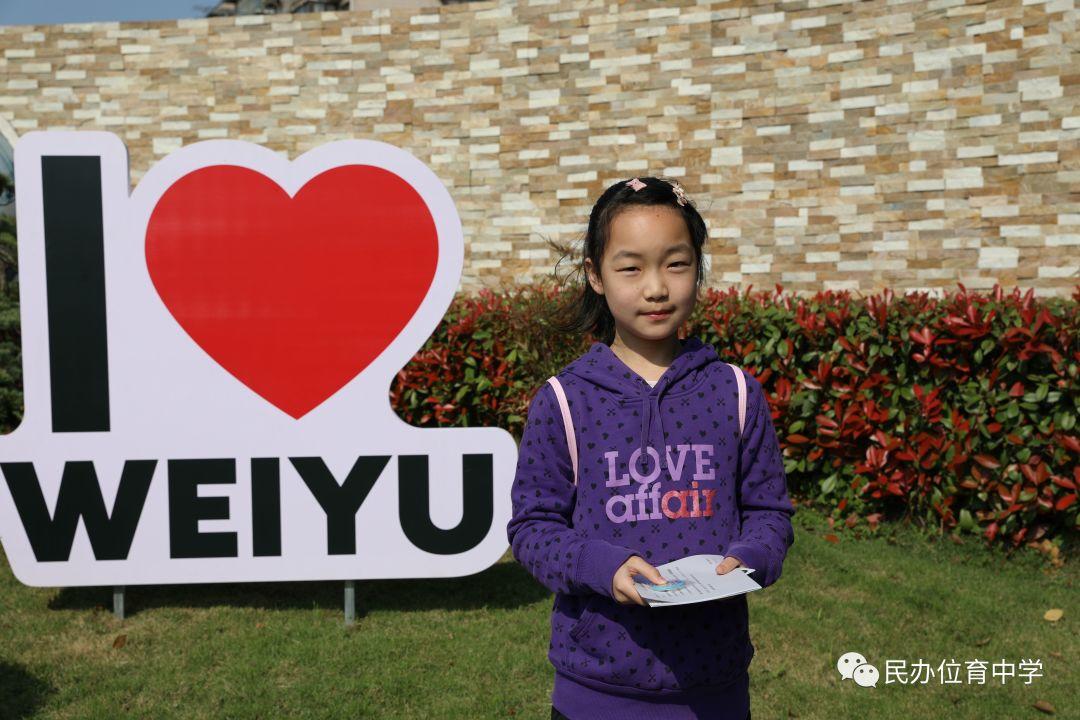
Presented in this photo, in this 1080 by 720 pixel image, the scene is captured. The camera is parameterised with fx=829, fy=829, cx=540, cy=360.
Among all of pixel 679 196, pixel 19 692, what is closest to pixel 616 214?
pixel 679 196

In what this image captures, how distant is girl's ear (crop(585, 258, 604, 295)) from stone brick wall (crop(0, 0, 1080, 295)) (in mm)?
4018

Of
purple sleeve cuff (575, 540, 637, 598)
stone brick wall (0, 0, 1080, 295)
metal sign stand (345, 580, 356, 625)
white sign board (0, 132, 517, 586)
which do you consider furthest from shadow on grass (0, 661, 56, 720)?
stone brick wall (0, 0, 1080, 295)

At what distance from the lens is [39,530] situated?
3.51 metres

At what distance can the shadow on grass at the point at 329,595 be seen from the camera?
12.6 feet

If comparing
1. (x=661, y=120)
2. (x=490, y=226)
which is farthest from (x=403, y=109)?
(x=661, y=120)

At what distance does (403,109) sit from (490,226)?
1326 millimetres

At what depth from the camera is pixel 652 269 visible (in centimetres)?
153

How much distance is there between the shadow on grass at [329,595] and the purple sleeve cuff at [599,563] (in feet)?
8.42

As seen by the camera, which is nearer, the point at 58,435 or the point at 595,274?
the point at 595,274

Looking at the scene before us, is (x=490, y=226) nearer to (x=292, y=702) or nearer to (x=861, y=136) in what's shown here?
(x=861, y=136)

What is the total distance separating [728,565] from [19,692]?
2.89 meters

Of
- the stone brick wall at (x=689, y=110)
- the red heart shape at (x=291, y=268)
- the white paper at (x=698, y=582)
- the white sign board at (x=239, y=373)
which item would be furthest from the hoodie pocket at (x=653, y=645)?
the stone brick wall at (x=689, y=110)

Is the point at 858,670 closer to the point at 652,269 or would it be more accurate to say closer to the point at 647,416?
the point at 647,416

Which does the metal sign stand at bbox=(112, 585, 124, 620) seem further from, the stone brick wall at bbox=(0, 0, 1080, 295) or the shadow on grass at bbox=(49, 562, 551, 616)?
the stone brick wall at bbox=(0, 0, 1080, 295)
